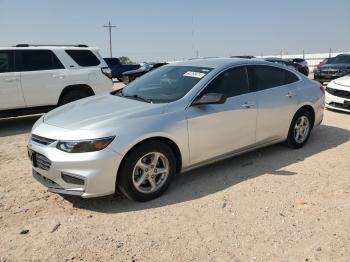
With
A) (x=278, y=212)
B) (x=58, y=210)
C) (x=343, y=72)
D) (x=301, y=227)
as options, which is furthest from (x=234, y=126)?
(x=343, y=72)

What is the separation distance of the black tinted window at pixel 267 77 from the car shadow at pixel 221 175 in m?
1.12

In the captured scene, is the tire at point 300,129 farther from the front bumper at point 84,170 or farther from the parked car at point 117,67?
the parked car at point 117,67

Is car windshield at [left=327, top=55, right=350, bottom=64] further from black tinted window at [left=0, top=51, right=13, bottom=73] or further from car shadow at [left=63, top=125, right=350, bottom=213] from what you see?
black tinted window at [left=0, top=51, right=13, bottom=73]

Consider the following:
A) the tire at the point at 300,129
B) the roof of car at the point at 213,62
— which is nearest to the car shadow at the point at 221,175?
the tire at the point at 300,129

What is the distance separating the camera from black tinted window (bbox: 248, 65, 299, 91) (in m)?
5.38

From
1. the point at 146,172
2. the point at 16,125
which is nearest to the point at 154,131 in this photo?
the point at 146,172

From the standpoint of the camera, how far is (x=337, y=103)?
31.2ft

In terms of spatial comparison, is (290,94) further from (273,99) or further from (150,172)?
(150,172)

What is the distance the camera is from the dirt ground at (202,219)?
328 cm

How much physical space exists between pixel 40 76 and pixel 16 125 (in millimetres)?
1491

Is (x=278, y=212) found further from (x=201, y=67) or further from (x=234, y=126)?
(x=201, y=67)

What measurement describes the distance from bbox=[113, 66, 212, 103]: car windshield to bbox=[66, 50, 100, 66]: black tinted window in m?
3.98

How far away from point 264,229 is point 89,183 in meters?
1.82

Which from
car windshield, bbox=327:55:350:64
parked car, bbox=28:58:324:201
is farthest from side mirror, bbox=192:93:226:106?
car windshield, bbox=327:55:350:64
